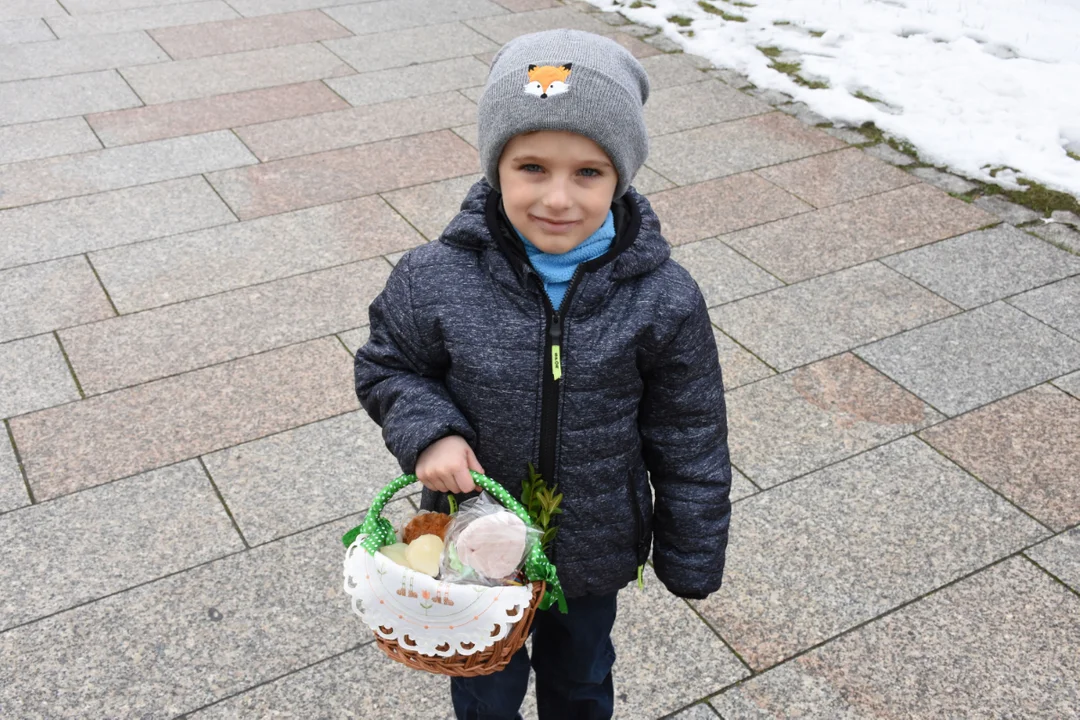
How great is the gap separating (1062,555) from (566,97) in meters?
2.39

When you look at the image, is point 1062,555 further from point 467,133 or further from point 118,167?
point 118,167

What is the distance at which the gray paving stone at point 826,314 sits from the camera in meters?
4.44

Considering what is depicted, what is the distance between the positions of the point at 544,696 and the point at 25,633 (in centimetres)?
152

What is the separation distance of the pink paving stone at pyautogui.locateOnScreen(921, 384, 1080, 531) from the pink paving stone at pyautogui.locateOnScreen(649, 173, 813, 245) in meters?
1.66

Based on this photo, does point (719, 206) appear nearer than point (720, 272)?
No

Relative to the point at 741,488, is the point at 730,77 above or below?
below

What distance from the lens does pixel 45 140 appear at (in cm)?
611

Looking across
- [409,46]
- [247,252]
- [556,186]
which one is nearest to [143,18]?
[409,46]

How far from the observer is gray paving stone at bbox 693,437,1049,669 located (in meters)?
3.19

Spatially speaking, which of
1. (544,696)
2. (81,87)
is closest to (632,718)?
(544,696)

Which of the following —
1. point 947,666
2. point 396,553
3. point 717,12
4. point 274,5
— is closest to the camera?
point 396,553

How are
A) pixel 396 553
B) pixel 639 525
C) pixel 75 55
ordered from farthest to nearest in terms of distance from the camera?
pixel 75 55 → pixel 639 525 → pixel 396 553

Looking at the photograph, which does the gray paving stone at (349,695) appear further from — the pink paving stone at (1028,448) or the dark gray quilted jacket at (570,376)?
the pink paving stone at (1028,448)

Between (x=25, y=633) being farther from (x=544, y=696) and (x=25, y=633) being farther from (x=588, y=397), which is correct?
(x=588, y=397)
